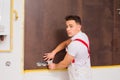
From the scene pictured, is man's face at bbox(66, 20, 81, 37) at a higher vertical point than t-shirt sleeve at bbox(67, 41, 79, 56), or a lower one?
higher

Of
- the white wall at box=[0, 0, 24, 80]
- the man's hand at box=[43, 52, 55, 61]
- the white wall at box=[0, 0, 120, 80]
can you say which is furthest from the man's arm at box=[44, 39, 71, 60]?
the white wall at box=[0, 0, 24, 80]

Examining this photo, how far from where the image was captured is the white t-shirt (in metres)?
1.82

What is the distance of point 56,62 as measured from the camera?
205 cm

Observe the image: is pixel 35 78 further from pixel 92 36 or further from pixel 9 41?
pixel 92 36

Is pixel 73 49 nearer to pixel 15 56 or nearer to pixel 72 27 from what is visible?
pixel 72 27

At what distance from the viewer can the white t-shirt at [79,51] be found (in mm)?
1816

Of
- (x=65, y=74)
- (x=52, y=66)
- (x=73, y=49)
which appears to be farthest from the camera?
(x=65, y=74)

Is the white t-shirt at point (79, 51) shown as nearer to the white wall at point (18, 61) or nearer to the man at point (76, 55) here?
the man at point (76, 55)

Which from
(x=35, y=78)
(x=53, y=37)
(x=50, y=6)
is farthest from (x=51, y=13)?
(x=35, y=78)

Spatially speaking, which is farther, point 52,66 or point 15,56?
point 52,66

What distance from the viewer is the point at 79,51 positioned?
6.00ft

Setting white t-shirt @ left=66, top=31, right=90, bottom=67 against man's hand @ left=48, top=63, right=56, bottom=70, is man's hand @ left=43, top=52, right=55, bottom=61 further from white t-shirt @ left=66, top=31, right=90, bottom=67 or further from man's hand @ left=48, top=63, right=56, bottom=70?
white t-shirt @ left=66, top=31, right=90, bottom=67

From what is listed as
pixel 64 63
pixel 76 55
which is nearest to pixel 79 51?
pixel 76 55

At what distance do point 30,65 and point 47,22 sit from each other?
1.28ft
